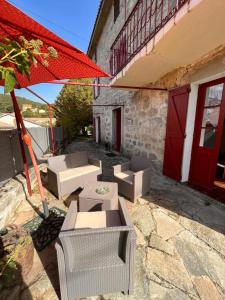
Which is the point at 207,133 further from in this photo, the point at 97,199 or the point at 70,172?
the point at 70,172

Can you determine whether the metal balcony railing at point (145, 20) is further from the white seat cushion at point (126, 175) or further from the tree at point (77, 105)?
the tree at point (77, 105)

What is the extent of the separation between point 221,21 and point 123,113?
15.8 ft

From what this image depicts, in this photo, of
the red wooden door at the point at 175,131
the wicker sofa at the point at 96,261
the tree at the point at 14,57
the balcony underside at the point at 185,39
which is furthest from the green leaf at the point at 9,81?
the red wooden door at the point at 175,131

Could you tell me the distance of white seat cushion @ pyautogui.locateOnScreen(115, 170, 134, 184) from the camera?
3155mm

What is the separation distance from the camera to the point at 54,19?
366 inches

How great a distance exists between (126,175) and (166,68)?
2.66 metres

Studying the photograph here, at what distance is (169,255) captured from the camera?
6.07ft

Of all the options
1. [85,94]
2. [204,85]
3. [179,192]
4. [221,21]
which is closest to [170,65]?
[204,85]

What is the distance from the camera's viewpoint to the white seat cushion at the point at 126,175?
316 cm

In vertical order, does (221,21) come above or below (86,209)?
above

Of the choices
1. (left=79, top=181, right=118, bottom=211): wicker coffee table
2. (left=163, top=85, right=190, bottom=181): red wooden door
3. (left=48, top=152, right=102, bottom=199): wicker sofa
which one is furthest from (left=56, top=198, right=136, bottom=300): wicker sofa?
(left=163, top=85, right=190, bottom=181): red wooden door

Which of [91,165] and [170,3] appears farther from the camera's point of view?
[91,165]

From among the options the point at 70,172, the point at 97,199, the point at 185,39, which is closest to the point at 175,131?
the point at 185,39

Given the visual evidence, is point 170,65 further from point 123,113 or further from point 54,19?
point 54,19
